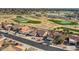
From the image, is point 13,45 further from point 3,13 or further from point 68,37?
point 68,37

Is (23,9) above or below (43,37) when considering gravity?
above

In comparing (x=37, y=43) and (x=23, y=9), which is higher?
(x=23, y=9)

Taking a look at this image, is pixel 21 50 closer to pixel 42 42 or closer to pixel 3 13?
pixel 42 42
